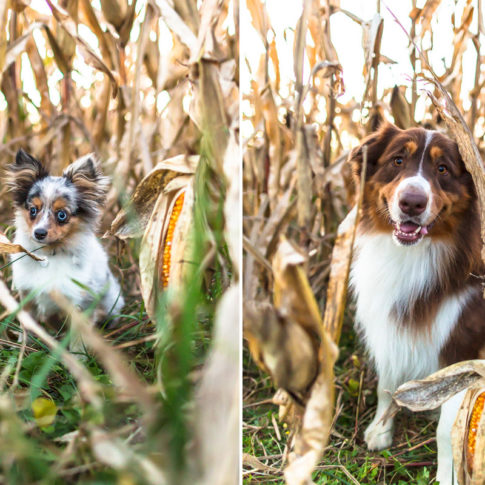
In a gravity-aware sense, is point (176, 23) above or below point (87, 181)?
above

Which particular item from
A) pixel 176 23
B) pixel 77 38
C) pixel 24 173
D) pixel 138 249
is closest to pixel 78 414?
pixel 138 249

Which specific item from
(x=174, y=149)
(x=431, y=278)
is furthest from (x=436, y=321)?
(x=174, y=149)

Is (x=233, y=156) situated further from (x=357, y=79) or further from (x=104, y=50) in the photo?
(x=357, y=79)

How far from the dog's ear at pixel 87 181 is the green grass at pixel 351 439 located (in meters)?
0.85

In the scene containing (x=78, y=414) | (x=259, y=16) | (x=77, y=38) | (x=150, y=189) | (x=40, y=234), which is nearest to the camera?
(x=78, y=414)

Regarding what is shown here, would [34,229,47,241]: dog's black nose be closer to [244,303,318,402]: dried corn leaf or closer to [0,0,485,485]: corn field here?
[0,0,485,485]: corn field

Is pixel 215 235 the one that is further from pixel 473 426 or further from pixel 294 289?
pixel 473 426

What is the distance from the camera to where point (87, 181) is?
1.59m

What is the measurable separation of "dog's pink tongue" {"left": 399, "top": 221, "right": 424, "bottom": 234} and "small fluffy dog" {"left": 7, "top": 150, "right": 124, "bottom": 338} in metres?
0.90

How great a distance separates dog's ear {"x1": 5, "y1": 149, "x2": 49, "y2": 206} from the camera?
1.56 meters

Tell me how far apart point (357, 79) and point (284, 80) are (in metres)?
0.37

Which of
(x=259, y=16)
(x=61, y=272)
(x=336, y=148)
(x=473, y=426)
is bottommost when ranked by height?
(x=473, y=426)

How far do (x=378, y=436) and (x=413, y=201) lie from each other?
78cm

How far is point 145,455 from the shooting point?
0.72 metres
